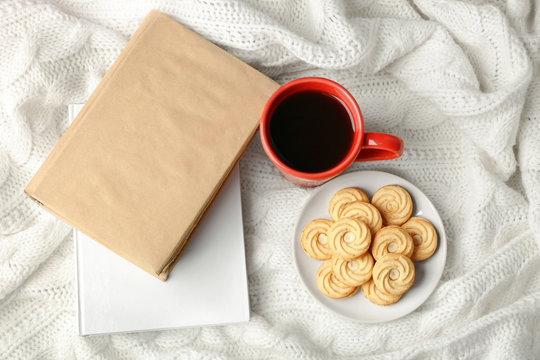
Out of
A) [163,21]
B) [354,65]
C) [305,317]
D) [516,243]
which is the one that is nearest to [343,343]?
[305,317]

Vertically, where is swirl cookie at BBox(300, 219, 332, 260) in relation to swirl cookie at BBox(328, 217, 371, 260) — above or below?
below

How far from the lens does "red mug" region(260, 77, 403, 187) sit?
623 millimetres

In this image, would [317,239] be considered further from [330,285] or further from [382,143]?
[382,143]

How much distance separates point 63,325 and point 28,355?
0.20ft

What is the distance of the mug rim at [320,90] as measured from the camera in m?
0.62

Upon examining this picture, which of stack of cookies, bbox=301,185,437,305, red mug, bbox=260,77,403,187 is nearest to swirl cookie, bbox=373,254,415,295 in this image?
stack of cookies, bbox=301,185,437,305

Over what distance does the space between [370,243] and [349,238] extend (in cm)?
3

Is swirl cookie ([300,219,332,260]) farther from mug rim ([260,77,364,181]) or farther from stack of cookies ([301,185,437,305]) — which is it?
mug rim ([260,77,364,181])

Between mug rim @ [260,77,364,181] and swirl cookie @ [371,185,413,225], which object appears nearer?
mug rim @ [260,77,364,181]

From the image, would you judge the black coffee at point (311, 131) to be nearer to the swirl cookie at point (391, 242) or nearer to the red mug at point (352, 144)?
the red mug at point (352, 144)

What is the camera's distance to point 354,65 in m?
0.71

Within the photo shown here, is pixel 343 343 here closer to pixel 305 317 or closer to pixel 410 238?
pixel 305 317

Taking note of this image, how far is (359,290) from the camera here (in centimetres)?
73

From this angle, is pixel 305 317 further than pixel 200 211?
Yes
